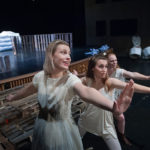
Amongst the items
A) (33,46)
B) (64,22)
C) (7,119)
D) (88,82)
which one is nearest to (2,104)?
(7,119)

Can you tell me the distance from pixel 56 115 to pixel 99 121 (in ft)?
2.46

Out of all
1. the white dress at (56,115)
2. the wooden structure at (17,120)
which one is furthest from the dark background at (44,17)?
the white dress at (56,115)

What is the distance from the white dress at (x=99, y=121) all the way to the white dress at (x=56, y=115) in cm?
55

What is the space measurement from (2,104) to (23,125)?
0.56 m

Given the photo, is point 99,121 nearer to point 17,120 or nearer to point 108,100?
point 108,100

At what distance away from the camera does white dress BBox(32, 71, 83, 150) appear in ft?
3.51

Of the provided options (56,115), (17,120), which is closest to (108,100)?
(56,115)

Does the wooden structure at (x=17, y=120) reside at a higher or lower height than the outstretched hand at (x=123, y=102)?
lower

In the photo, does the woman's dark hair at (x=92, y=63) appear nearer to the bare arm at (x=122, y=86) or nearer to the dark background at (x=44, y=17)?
the bare arm at (x=122, y=86)

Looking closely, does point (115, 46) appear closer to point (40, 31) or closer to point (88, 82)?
point (40, 31)

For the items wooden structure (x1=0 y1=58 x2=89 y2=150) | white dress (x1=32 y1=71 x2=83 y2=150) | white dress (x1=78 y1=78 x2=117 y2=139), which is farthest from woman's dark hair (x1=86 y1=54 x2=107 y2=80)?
wooden structure (x1=0 y1=58 x2=89 y2=150)

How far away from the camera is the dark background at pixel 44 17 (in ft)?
37.8

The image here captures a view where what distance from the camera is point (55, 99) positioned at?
3.52 ft

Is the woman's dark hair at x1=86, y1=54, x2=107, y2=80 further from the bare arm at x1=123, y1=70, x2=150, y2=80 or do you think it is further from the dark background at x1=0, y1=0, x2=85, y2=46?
the dark background at x1=0, y1=0, x2=85, y2=46
